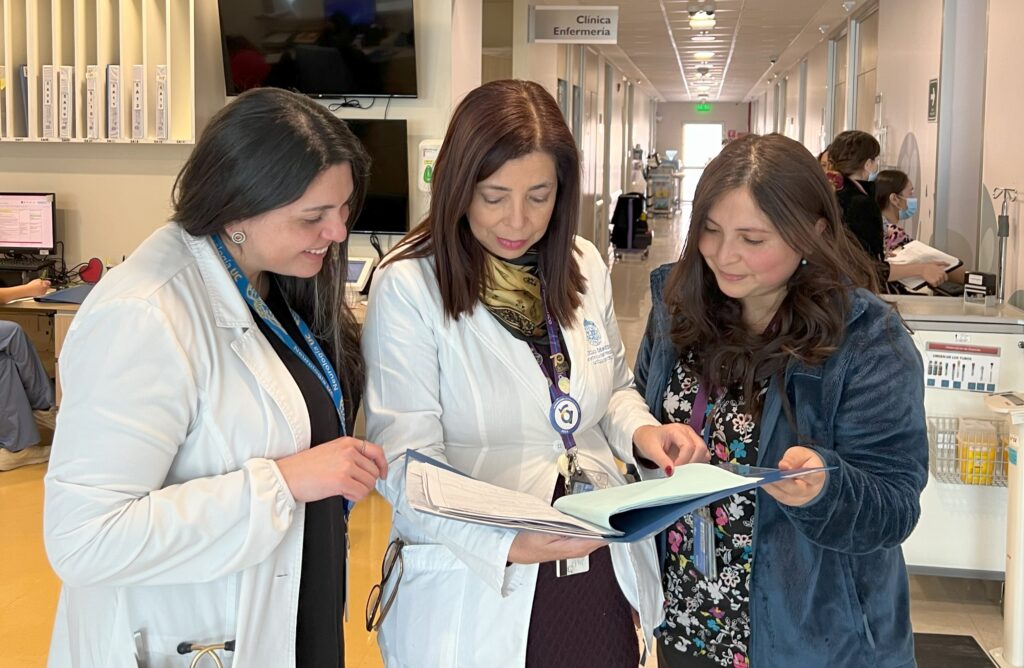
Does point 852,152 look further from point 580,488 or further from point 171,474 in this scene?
point 171,474

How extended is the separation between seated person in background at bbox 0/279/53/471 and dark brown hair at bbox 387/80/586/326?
448 cm

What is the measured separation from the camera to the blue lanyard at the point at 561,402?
171cm

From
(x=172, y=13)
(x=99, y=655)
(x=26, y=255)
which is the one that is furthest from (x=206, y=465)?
(x=26, y=255)

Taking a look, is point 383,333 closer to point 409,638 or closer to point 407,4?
point 409,638

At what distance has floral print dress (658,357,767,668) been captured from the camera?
1750mm

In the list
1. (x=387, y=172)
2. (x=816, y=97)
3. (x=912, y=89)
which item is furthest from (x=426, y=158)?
(x=816, y=97)

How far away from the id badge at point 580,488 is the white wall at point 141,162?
4.21 meters

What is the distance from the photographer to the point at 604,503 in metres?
1.39

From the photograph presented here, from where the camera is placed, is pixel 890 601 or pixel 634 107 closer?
pixel 890 601

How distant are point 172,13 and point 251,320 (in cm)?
488

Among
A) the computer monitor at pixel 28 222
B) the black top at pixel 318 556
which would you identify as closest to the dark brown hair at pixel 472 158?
the black top at pixel 318 556

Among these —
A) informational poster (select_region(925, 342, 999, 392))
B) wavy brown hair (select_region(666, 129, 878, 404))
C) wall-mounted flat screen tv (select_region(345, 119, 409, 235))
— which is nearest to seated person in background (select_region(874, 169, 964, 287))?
informational poster (select_region(925, 342, 999, 392))

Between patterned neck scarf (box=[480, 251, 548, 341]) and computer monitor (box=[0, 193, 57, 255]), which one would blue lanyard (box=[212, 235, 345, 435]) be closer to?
patterned neck scarf (box=[480, 251, 548, 341])

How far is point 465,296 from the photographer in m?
1.70
